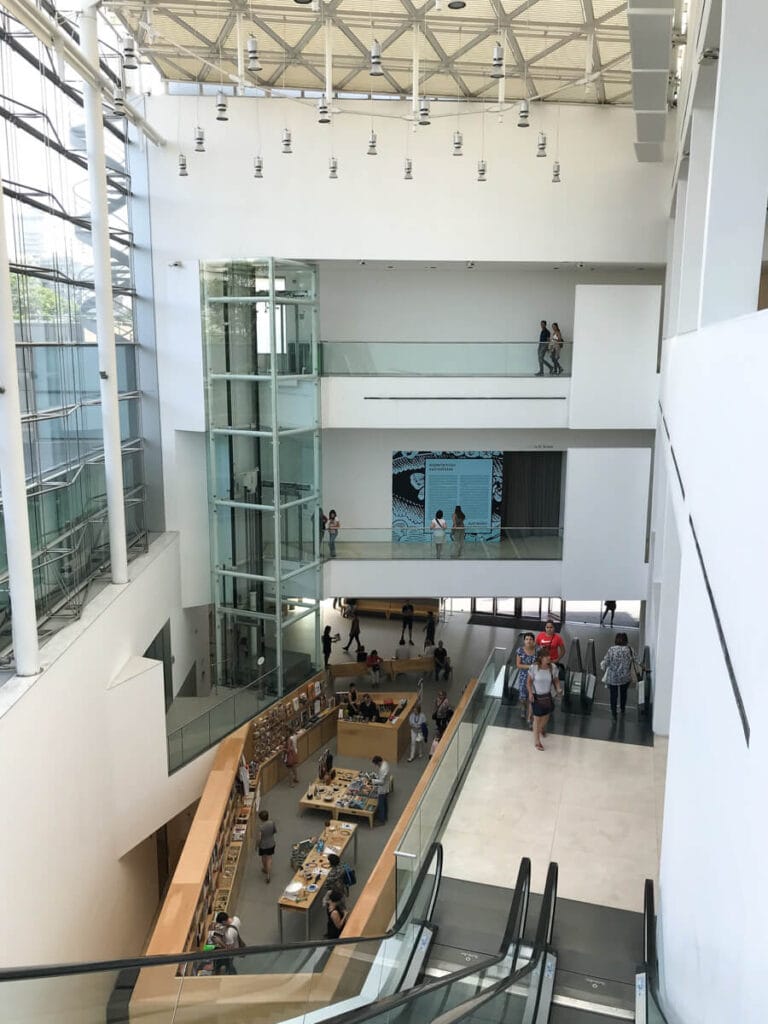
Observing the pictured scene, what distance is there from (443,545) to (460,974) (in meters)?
11.9

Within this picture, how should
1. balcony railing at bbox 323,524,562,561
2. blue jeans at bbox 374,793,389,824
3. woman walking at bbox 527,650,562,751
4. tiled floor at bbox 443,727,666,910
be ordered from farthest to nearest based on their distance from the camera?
balcony railing at bbox 323,524,562,561 < blue jeans at bbox 374,793,389,824 < woman walking at bbox 527,650,562,751 < tiled floor at bbox 443,727,666,910

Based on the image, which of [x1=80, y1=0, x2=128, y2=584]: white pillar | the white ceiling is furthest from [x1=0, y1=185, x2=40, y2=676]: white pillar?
the white ceiling

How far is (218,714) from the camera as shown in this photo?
13.6 metres

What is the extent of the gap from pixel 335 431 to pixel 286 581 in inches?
172

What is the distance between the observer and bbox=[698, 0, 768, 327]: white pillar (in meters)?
4.81

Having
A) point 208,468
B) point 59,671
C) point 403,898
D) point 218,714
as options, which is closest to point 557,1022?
point 403,898

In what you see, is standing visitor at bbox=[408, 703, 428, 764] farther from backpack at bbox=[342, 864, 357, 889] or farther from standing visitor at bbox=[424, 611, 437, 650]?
standing visitor at bbox=[424, 611, 437, 650]

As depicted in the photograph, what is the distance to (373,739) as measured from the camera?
15352mm

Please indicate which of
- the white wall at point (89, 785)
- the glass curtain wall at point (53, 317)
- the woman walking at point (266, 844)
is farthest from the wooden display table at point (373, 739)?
the glass curtain wall at point (53, 317)

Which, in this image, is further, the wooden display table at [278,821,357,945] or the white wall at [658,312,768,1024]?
the wooden display table at [278,821,357,945]

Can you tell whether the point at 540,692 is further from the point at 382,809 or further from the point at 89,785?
the point at 89,785

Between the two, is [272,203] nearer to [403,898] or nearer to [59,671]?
[59,671]

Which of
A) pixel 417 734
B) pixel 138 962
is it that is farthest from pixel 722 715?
pixel 417 734

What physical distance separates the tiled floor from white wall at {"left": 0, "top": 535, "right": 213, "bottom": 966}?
4.07 m
